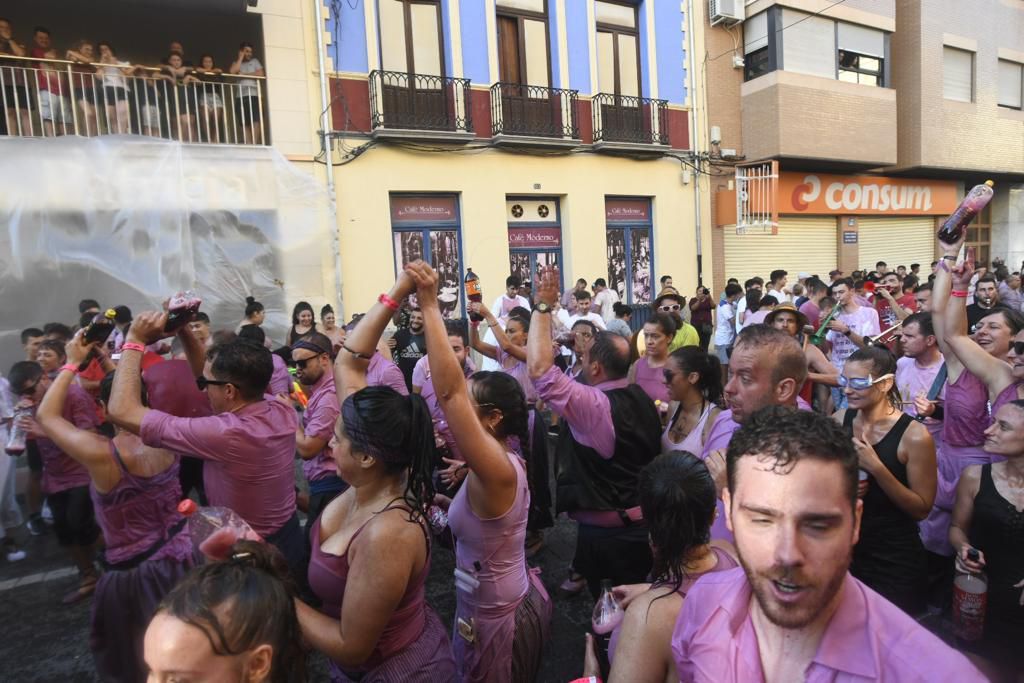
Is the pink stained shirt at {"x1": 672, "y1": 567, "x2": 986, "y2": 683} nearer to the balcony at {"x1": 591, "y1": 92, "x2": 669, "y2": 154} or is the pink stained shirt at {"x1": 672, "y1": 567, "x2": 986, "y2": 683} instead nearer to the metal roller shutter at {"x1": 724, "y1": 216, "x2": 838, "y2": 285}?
the balcony at {"x1": 591, "y1": 92, "x2": 669, "y2": 154}

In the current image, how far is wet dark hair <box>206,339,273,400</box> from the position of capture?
2.63 meters

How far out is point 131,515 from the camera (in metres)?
2.75

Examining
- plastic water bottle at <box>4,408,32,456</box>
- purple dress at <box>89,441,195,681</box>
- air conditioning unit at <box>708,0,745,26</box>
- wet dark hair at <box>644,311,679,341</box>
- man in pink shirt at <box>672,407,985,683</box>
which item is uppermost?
air conditioning unit at <box>708,0,745,26</box>

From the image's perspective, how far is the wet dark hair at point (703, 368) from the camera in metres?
3.25

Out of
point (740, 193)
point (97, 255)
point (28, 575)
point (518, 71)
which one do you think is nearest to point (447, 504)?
point (28, 575)

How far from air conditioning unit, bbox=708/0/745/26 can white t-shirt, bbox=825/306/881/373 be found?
9.90 m

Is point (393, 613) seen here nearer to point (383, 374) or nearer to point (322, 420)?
point (322, 420)

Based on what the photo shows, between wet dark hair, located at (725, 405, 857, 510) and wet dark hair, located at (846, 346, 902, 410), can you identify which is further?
wet dark hair, located at (846, 346, 902, 410)

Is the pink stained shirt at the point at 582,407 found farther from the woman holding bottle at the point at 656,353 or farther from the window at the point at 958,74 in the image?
the window at the point at 958,74

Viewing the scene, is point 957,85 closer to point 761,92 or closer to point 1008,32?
point 1008,32

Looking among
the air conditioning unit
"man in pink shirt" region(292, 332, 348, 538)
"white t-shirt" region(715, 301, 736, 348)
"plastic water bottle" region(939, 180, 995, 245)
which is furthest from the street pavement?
the air conditioning unit

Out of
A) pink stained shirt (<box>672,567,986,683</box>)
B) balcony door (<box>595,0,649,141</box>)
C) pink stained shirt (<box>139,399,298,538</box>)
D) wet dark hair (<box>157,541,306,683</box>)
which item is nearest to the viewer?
pink stained shirt (<box>672,567,986,683</box>)

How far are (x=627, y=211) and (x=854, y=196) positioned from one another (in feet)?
23.4

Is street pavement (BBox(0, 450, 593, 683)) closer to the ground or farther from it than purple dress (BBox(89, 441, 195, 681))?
closer to the ground
